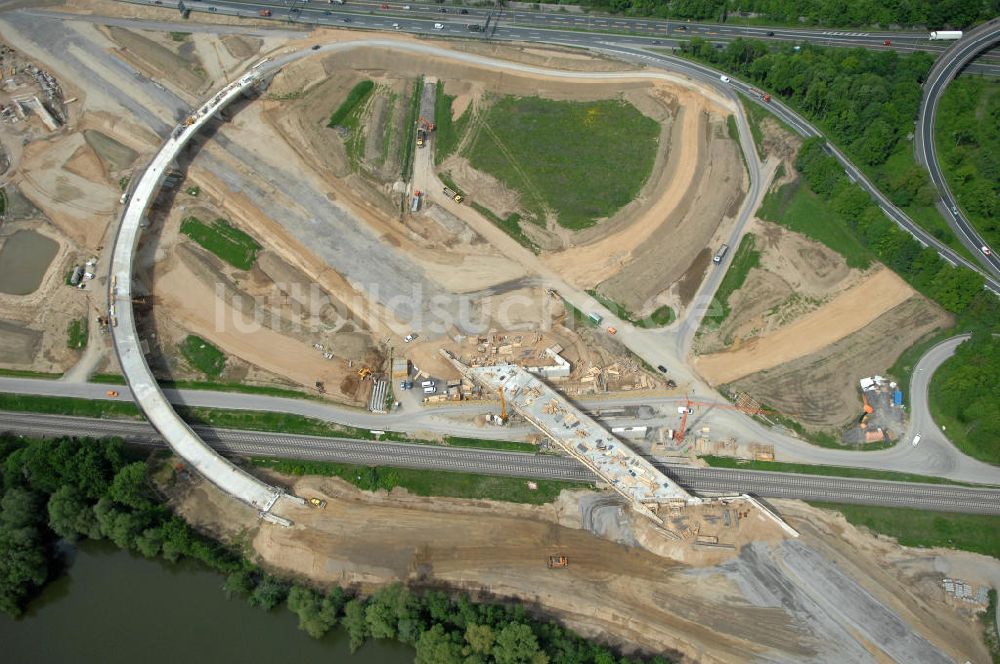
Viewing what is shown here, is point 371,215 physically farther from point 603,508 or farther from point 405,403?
point 603,508

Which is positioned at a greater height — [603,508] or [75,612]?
[603,508]

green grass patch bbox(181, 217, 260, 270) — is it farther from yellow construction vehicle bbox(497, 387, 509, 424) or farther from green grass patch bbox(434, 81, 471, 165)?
yellow construction vehicle bbox(497, 387, 509, 424)

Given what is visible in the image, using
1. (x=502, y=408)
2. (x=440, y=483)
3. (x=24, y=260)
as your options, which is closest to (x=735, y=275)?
(x=502, y=408)

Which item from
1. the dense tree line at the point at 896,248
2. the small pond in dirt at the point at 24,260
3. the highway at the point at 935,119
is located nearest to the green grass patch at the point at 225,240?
the small pond in dirt at the point at 24,260

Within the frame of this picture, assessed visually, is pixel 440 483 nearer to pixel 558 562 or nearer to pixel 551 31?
pixel 558 562

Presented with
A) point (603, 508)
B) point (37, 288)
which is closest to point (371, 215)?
point (37, 288)

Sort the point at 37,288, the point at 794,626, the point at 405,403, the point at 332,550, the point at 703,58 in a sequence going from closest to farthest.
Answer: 1. the point at 794,626
2. the point at 332,550
3. the point at 405,403
4. the point at 37,288
5. the point at 703,58

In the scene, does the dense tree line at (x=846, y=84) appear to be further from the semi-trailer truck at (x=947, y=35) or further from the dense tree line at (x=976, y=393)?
the dense tree line at (x=976, y=393)
